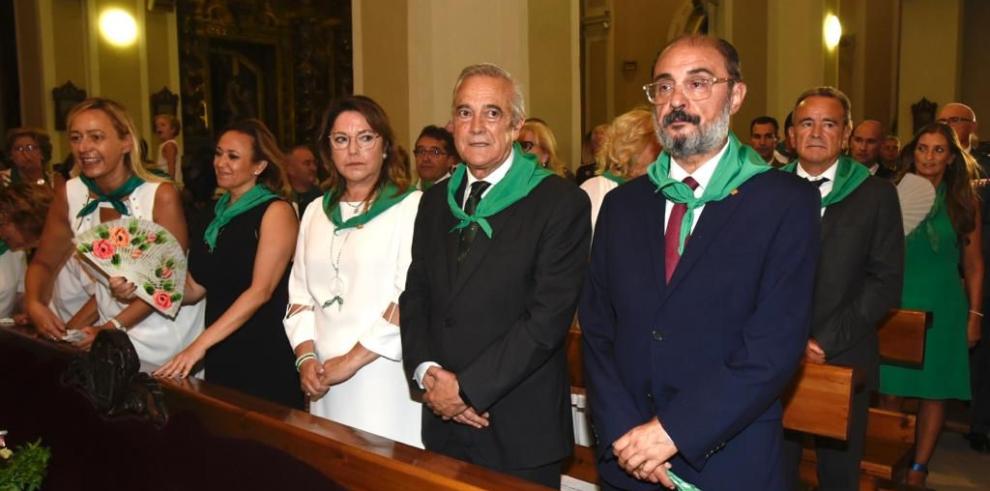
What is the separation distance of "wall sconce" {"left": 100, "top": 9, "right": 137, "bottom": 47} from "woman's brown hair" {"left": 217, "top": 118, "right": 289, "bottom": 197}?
8072 millimetres

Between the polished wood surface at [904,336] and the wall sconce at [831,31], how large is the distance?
5.53 meters

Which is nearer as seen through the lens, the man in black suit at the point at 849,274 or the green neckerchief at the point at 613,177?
the man in black suit at the point at 849,274

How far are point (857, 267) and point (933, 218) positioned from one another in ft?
5.26

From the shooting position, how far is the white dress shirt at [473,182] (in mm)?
2467

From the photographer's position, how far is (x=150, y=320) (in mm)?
3443

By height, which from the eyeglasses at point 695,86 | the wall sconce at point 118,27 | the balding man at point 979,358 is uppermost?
the wall sconce at point 118,27

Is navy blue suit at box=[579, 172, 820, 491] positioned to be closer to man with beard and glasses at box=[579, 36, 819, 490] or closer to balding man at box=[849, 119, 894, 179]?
man with beard and glasses at box=[579, 36, 819, 490]

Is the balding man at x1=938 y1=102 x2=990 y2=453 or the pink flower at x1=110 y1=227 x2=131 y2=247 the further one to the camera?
the balding man at x1=938 y1=102 x2=990 y2=453

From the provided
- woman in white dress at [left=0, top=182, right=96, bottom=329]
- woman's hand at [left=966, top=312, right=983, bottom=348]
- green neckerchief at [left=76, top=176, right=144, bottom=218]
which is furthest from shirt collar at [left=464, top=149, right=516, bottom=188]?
woman's hand at [left=966, top=312, right=983, bottom=348]

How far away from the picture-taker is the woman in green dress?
4.25m

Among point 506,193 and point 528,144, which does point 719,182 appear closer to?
point 506,193

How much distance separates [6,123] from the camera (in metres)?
11.3

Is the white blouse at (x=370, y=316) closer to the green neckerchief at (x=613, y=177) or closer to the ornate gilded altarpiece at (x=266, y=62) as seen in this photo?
the green neckerchief at (x=613, y=177)

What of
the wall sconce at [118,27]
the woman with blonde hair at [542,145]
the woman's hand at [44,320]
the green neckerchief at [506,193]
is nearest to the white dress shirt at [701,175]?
the green neckerchief at [506,193]
